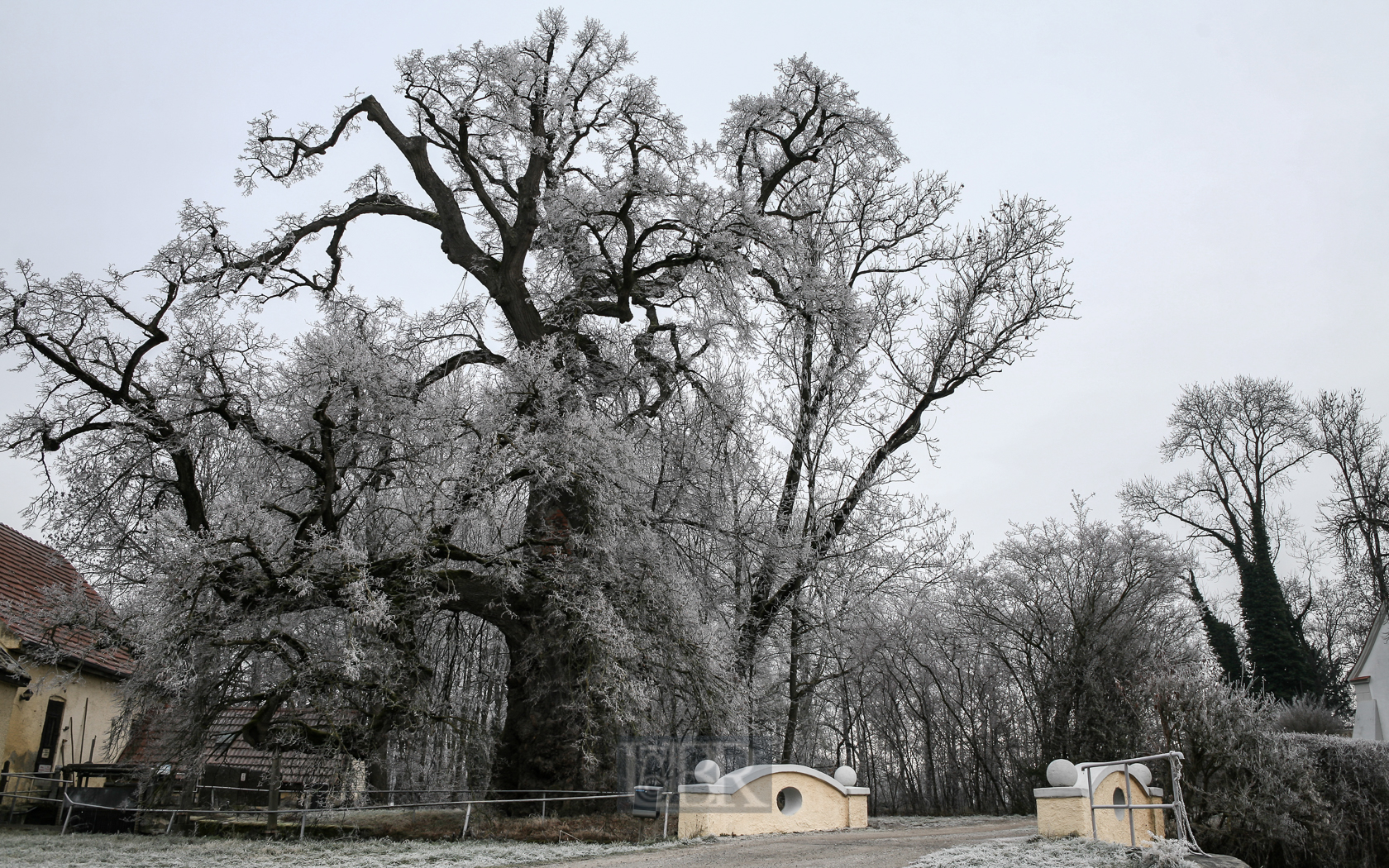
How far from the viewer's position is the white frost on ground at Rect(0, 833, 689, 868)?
26.7 ft

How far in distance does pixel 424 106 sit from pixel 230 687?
10.1m

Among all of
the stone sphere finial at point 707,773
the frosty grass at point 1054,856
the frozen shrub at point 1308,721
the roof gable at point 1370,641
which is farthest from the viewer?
the roof gable at point 1370,641

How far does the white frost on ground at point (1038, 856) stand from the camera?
796 cm

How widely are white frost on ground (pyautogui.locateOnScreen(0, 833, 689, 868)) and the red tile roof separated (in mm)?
2351

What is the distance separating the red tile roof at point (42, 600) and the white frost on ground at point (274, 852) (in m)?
2.35

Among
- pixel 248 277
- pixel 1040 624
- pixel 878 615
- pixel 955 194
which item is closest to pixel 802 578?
pixel 878 615

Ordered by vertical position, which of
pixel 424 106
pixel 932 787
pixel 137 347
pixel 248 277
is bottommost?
pixel 932 787

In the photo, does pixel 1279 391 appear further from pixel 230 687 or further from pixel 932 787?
pixel 230 687

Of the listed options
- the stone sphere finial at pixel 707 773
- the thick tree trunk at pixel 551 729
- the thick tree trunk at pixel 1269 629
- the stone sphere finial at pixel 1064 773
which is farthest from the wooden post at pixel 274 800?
the thick tree trunk at pixel 1269 629

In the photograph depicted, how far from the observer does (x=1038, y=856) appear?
8500 mm

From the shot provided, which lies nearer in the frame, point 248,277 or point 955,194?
point 248,277

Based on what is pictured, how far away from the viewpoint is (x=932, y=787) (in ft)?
82.8

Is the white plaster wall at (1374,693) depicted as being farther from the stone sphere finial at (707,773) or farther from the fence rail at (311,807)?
the fence rail at (311,807)

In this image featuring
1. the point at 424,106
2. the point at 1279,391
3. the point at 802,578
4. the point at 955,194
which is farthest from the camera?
the point at 1279,391
